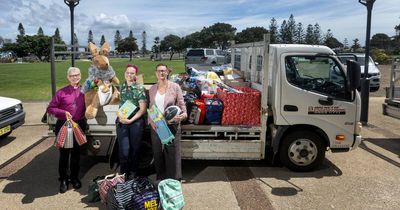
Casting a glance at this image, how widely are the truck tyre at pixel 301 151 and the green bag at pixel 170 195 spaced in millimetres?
2205

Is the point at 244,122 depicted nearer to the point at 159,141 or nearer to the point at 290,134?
the point at 290,134

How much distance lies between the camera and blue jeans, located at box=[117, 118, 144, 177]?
530cm

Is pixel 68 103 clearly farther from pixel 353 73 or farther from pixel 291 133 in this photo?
pixel 353 73

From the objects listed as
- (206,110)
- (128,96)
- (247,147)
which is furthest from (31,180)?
(247,147)

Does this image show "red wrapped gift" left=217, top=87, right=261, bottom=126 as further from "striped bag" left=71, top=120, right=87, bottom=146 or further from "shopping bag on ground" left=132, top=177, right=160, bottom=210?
"striped bag" left=71, top=120, right=87, bottom=146

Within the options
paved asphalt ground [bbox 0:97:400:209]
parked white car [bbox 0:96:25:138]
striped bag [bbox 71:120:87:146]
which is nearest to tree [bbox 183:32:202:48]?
parked white car [bbox 0:96:25:138]

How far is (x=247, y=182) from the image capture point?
5.94 metres

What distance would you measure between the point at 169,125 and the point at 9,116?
4.73 meters

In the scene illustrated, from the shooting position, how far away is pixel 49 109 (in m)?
5.39

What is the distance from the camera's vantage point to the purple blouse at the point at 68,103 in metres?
5.36

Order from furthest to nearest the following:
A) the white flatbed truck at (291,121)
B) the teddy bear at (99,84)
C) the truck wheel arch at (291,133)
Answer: the truck wheel arch at (291,133)
the white flatbed truck at (291,121)
the teddy bear at (99,84)

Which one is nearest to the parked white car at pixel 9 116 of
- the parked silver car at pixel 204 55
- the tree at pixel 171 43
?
the parked silver car at pixel 204 55

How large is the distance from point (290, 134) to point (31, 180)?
4.20 meters

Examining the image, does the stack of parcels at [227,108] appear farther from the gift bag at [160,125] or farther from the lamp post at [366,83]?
the lamp post at [366,83]
